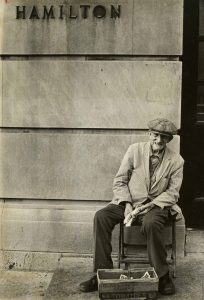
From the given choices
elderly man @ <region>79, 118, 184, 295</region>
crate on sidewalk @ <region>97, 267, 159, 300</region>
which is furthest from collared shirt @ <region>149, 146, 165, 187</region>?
crate on sidewalk @ <region>97, 267, 159, 300</region>

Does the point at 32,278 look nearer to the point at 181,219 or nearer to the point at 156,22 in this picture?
the point at 181,219

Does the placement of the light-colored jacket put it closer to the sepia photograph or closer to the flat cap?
the sepia photograph

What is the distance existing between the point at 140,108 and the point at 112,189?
3.49ft

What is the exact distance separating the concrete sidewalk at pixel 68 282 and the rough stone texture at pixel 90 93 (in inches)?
66.4

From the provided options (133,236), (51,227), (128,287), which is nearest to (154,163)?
(133,236)

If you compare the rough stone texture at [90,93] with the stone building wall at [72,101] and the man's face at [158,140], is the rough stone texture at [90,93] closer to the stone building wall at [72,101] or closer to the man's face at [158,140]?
the stone building wall at [72,101]

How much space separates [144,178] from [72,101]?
4.52 feet

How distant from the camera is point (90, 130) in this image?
657 cm

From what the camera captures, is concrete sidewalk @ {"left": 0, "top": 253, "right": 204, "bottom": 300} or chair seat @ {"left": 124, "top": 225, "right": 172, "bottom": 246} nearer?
concrete sidewalk @ {"left": 0, "top": 253, "right": 204, "bottom": 300}

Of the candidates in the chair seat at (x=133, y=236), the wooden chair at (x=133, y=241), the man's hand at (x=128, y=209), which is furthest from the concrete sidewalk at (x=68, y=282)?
the man's hand at (x=128, y=209)

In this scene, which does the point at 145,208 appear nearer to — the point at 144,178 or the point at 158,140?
the point at 144,178

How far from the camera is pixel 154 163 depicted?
19.6 ft

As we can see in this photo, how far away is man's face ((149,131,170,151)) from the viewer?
5801 millimetres

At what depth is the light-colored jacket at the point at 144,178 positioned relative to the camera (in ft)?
19.3
